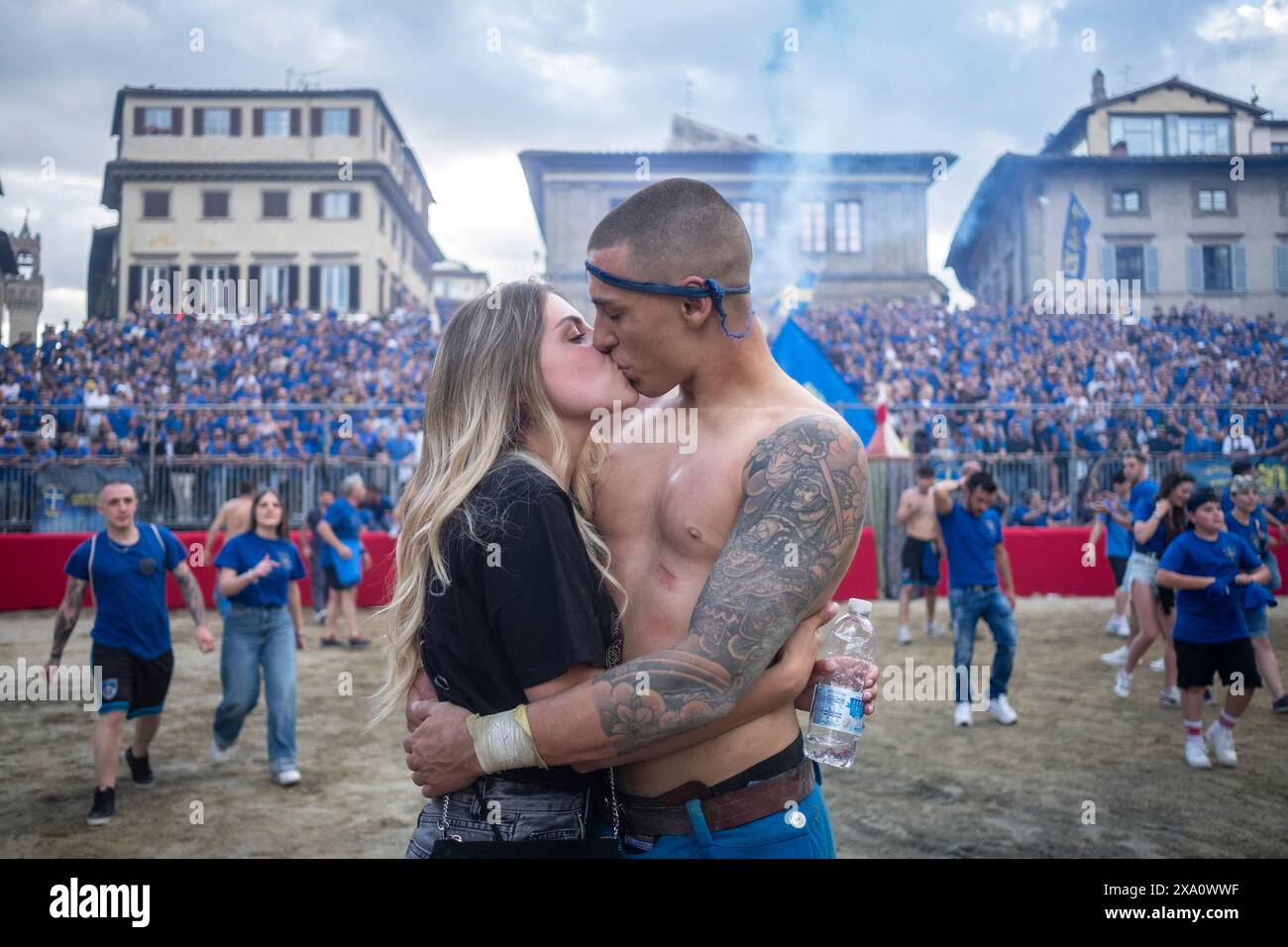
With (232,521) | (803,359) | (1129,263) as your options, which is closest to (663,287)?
(232,521)

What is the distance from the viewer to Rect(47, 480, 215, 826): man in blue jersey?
648 cm

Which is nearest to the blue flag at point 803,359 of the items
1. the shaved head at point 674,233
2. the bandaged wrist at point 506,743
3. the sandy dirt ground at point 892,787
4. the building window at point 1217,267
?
the sandy dirt ground at point 892,787

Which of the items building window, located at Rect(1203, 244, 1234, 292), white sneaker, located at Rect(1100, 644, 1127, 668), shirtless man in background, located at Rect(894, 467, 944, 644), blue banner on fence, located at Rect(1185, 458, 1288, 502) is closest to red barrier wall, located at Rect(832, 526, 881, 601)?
shirtless man in background, located at Rect(894, 467, 944, 644)

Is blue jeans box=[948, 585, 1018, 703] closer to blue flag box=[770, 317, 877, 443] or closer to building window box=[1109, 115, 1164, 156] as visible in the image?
blue flag box=[770, 317, 877, 443]

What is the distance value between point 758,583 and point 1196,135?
4193 cm

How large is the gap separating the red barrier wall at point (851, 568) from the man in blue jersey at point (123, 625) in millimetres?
7171

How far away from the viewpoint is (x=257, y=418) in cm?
1714

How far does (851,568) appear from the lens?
15578 mm

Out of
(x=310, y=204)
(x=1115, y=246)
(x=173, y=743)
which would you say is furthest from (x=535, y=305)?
(x=310, y=204)

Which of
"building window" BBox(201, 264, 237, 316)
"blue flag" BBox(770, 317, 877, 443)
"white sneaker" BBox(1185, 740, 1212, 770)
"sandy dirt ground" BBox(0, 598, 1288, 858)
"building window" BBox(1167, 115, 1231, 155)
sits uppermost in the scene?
"building window" BBox(1167, 115, 1231, 155)

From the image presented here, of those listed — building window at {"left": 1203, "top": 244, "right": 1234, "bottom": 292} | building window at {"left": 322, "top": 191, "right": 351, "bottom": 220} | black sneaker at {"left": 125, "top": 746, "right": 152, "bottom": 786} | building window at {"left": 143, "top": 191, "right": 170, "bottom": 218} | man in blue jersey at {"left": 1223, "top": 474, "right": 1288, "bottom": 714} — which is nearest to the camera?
black sneaker at {"left": 125, "top": 746, "right": 152, "bottom": 786}

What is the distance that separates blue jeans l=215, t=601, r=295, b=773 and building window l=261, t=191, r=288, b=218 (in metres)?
38.2

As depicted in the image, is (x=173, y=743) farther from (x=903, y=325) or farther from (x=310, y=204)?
(x=310, y=204)
